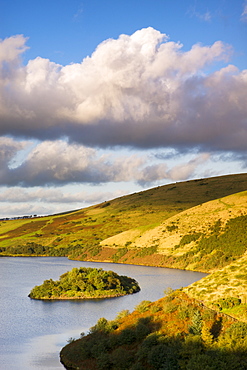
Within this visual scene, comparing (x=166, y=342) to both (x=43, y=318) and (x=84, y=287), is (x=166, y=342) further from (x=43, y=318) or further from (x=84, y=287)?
(x=84, y=287)

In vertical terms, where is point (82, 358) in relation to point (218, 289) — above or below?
below

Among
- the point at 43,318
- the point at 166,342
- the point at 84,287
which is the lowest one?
the point at 43,318

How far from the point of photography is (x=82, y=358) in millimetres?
47375

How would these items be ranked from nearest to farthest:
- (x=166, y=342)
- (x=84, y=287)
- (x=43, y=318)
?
1. (x=166, y=342)
2. (x=43, y=318)
3. (x=84, y=287)

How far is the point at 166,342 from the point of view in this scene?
145ft

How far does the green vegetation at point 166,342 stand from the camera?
1602 inches

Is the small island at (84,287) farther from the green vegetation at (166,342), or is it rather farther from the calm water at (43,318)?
the green vegetation at (166,342)

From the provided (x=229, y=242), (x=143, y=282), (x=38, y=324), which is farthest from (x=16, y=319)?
(x=229, y=242)

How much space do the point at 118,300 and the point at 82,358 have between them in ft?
128

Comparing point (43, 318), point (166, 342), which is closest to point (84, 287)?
point (43, 318)

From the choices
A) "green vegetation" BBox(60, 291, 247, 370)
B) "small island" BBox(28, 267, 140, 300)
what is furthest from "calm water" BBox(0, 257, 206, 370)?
"green vegetation" BBox(60, 291, 247, 370)

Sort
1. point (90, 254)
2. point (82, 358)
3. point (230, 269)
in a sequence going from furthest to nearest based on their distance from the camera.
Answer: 1. point (90, 254)
2. point (230, 269)
3. point (82, 358)

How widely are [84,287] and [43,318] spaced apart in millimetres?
24304

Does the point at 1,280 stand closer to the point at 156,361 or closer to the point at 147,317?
the point at 147,317
